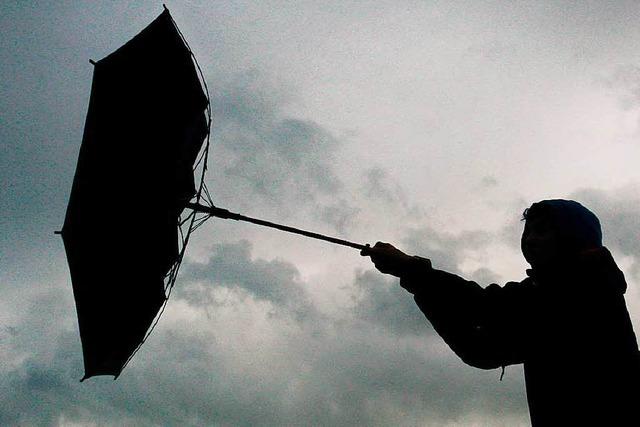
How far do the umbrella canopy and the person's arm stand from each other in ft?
11.1

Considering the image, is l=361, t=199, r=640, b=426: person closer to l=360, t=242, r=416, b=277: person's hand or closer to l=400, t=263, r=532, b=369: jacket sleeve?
l=400, t=263, r=532, b=369: jacket sleeve

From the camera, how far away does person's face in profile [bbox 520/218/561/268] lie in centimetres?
325

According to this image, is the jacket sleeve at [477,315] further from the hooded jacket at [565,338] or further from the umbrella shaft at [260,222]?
the umbrella shaft at [260,222]

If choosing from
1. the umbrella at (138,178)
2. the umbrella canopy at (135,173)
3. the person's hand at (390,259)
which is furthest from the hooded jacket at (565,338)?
the umbrella canopy at (135,173)

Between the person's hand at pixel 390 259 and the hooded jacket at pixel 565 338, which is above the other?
the person's hand at pixel 390 259

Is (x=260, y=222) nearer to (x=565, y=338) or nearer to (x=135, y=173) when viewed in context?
(x=135, y=173)

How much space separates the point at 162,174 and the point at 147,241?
35.7 inches

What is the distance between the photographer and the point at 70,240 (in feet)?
19.8

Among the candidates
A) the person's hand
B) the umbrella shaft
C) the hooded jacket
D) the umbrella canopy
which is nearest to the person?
the hooded jacket

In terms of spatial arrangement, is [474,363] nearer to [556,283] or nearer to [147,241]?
[556,283]

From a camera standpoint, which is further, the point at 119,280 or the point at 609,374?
the point at 119,280

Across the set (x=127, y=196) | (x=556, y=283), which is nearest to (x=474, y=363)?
(x=556, y=283)

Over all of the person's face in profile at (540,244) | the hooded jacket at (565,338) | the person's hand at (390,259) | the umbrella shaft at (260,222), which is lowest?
the hooded jacket at (565,338)

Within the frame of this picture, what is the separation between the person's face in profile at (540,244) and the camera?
3.25m
